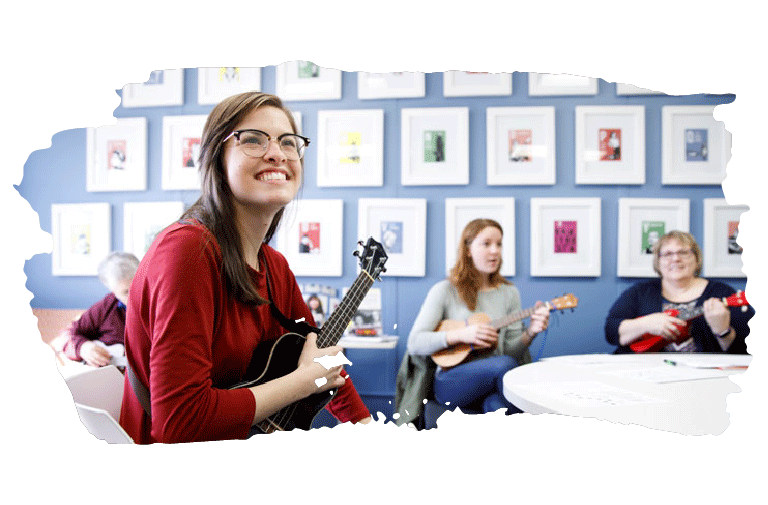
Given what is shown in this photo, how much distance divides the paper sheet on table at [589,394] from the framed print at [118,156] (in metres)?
1.29

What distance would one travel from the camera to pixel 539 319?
78.1 inches

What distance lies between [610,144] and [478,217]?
0.45 metres

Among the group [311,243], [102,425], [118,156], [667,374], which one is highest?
[118,156]

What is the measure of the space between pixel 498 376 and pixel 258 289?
731 mm

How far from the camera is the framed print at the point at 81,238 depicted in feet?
6.72

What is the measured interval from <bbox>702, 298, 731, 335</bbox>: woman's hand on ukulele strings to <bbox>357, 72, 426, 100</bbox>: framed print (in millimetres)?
1046

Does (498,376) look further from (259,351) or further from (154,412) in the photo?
(154,412)

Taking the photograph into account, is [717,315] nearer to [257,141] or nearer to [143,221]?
[257,141]

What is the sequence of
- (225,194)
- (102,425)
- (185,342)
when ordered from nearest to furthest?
(185,342) → (225,194) → (102,425)

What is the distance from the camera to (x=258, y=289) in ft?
5.82

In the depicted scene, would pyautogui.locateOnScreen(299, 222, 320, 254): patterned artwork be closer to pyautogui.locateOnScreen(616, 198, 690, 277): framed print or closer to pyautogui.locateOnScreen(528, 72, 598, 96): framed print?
pyautogui.locateOnScreen(528, 72, 598, 96): framed print

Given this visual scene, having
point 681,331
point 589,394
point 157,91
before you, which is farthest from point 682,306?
point 157,91

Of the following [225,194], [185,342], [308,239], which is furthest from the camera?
[308,239]

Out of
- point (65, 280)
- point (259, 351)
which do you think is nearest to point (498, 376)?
point (259, 351)
